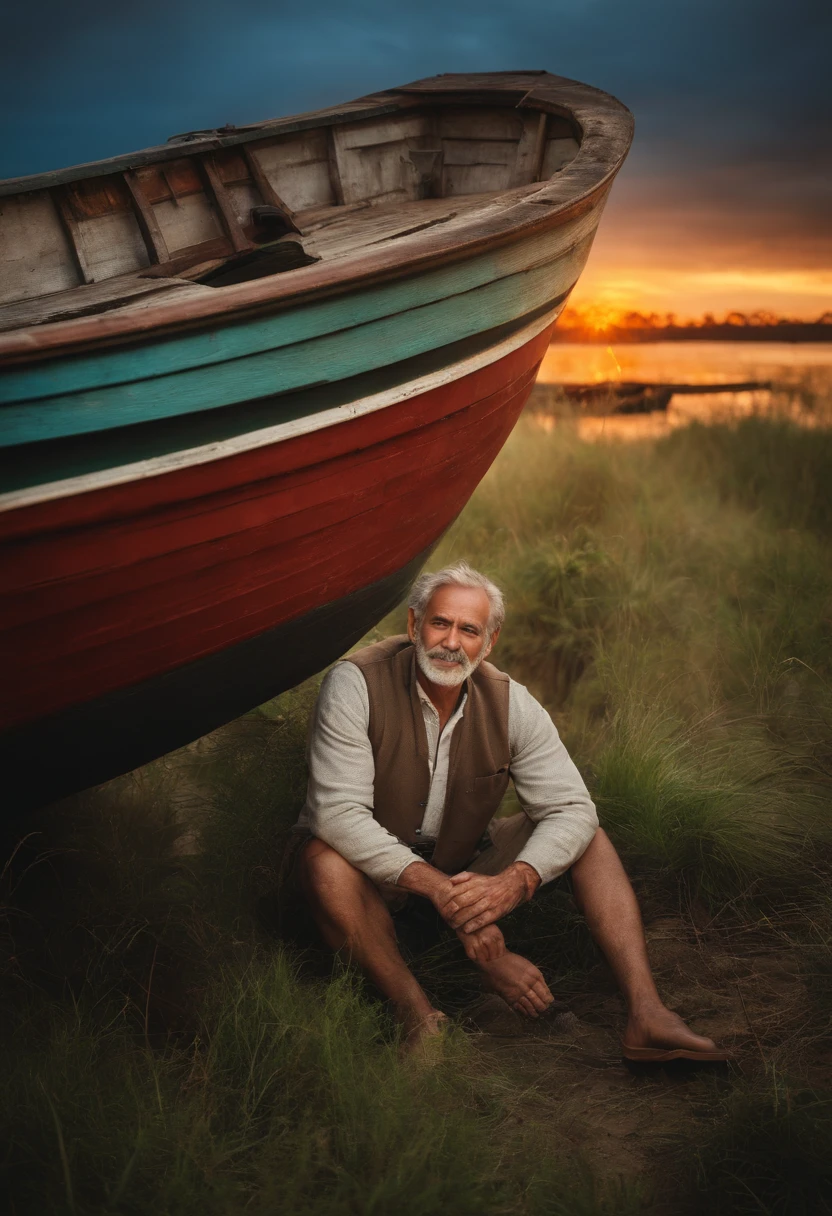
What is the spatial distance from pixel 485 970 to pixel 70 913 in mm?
1235

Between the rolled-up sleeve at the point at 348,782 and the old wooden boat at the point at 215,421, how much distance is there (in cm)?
38

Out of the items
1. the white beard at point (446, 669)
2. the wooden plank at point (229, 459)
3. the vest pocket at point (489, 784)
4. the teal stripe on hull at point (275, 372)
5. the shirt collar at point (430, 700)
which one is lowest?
the vest pocket at point (489, 784)

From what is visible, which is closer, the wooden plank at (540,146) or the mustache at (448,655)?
the mustache at (448,655)

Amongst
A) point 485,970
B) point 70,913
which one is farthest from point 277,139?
point 485,970

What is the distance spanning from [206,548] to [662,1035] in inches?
61.8

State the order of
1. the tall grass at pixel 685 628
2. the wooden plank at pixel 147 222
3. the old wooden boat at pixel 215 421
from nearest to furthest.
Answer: the old wooden boat at pixel 215 421, the tall grass at pixel 685 628, the wooden plank at pixel 147 222

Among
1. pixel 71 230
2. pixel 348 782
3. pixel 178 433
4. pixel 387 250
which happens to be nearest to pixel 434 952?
pixel 348 782

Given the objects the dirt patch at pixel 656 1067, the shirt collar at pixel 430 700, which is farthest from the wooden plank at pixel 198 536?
the dirt patch at pixel 656 1067

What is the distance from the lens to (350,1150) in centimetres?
180

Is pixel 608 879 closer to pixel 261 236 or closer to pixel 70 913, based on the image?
pixel 70 913

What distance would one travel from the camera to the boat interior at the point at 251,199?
3.31 m

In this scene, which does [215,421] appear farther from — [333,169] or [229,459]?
[333,169]

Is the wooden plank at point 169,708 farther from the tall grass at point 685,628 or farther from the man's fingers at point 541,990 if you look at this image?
the man's fingers at point 541,990

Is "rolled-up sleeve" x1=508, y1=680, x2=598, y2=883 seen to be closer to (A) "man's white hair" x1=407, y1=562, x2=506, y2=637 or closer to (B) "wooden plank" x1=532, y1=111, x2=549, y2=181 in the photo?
(A) "man's white hair" x1=407, y1=562, x2=506, y2=637
